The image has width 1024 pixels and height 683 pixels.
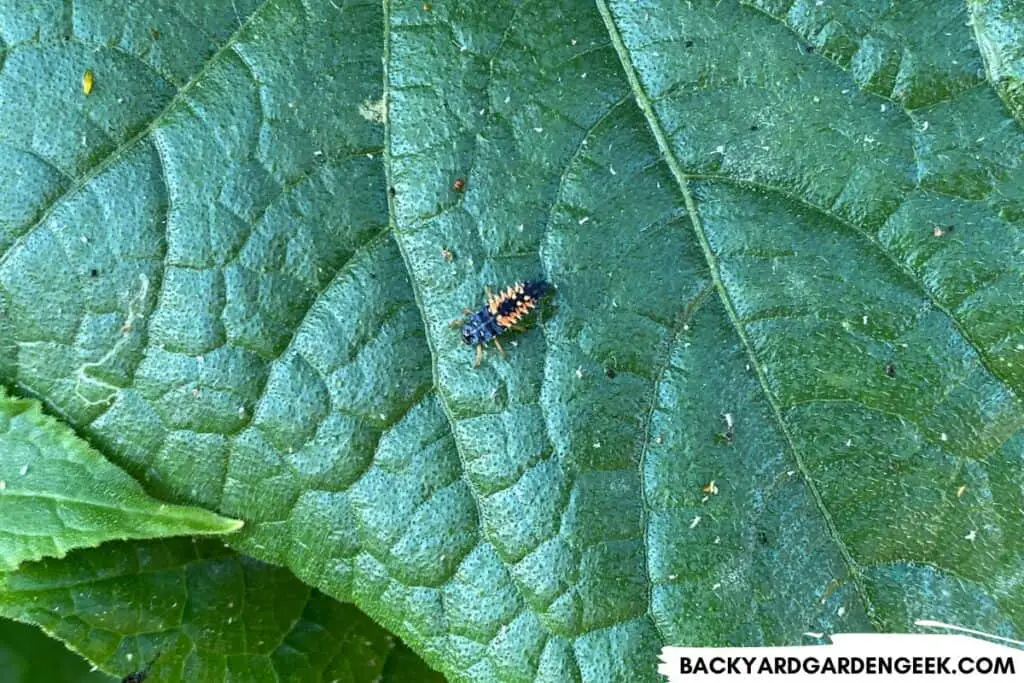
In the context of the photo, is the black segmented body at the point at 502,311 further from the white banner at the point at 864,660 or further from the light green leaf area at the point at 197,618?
the light green leaf area at the point at 197,618

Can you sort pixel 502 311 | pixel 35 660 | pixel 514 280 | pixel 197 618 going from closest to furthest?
pixel 502 311, pixel 514 280, pixel 197 618, pixel 35 660

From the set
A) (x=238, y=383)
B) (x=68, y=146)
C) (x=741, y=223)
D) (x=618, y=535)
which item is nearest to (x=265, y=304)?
(x=238, y=383)

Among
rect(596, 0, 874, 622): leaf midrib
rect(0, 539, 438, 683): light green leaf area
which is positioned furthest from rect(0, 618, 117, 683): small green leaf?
rect(596, 0, 874, 622): leaf midrib

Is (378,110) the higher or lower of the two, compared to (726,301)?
higher

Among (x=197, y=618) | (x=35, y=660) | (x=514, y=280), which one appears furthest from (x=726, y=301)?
(x=35, y=660)

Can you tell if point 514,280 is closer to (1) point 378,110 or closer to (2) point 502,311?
(2) point 502,311

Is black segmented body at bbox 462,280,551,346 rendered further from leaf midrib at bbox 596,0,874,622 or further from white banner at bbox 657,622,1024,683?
white banner at bbox 657,622,1024,683
